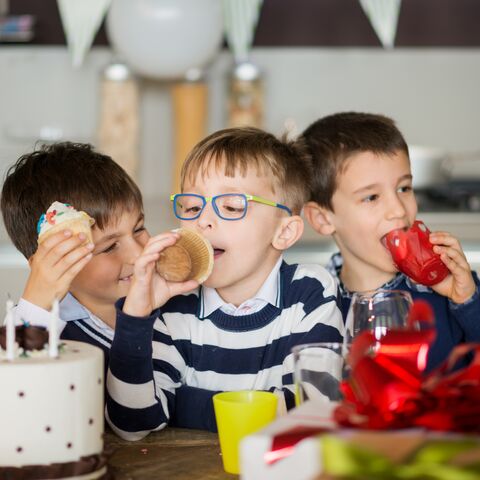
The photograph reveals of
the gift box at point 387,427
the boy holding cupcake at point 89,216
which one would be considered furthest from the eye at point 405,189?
the gift box at point 387,427

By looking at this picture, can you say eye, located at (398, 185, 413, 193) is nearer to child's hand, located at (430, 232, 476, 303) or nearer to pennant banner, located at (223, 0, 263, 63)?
child's hand, located at (430, 232, 476, 303)

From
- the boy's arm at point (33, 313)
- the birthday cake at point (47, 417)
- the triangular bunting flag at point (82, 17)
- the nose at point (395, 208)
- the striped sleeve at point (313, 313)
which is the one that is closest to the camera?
the birthday cake at point (47, 417)

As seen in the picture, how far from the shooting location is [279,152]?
1.55m

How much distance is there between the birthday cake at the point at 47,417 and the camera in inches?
33.3

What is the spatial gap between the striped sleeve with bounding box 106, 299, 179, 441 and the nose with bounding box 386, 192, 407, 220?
65 centimetres

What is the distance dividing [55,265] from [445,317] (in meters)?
0.77

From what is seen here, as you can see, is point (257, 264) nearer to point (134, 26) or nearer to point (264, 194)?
point (264, 194)

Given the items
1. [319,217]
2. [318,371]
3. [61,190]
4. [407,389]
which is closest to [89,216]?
[61,190]

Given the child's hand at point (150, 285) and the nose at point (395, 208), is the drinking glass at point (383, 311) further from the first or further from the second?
the nose at point (395, 208)

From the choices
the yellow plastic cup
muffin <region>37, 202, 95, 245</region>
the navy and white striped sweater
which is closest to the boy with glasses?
the navy and white striped sweater

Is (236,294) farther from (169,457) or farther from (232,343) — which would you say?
(169,457)

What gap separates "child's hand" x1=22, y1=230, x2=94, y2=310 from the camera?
1255mm

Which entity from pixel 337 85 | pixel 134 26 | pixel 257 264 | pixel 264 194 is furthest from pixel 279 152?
pixel 337 85

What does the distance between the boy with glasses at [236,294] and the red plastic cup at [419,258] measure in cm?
17
